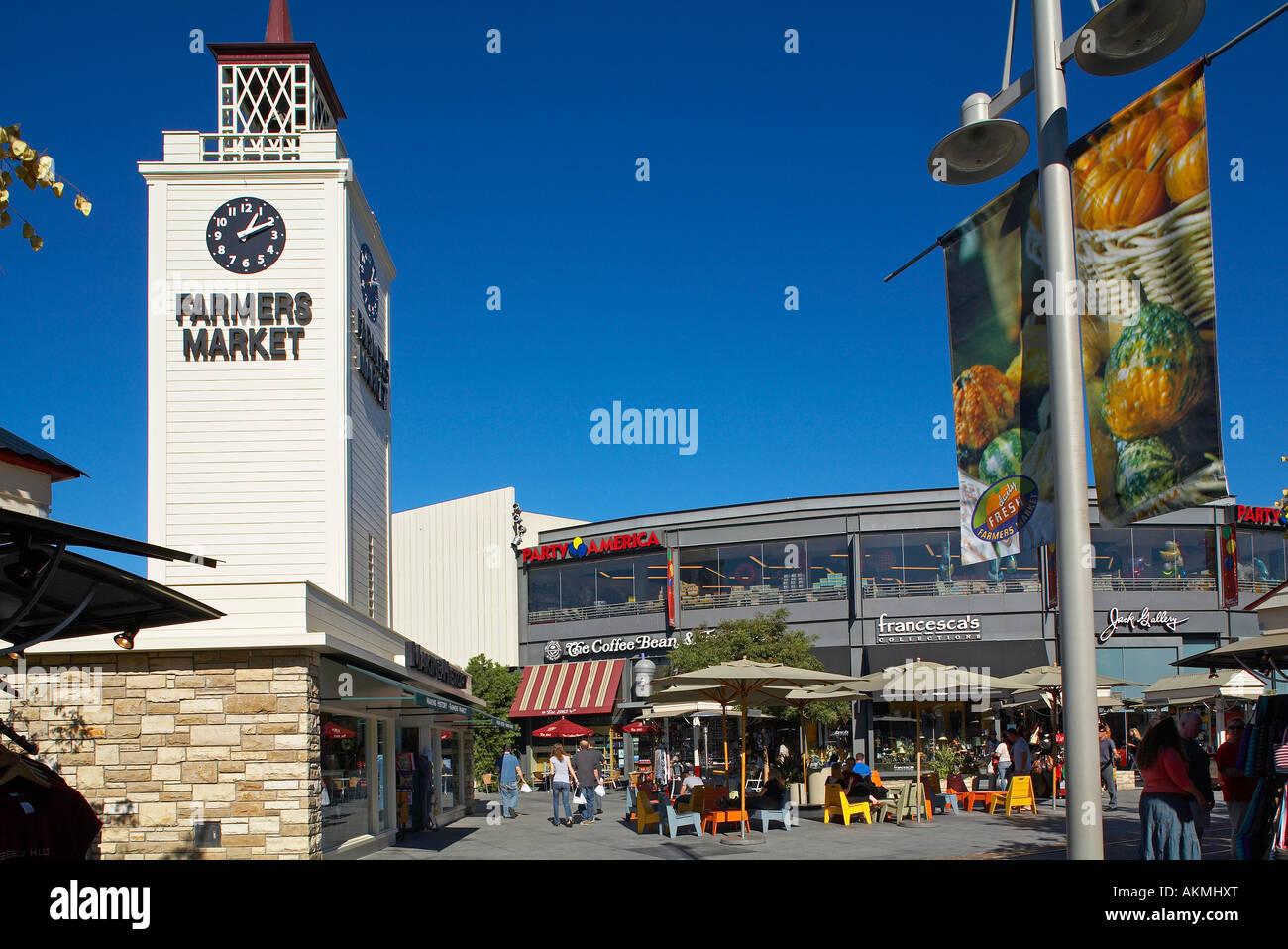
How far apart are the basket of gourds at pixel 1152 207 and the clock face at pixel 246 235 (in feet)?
47.4

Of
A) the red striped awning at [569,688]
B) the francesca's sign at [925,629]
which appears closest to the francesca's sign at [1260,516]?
the francesca's sign at [925,629]

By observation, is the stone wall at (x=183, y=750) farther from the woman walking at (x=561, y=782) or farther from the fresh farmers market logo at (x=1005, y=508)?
the fresh farmers market logo at (x=1005, y=508)

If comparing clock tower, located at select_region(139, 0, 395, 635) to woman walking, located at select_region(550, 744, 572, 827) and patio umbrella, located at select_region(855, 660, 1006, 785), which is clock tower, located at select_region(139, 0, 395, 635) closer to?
woman walking, located at select_region(550, 744, 572, 827)

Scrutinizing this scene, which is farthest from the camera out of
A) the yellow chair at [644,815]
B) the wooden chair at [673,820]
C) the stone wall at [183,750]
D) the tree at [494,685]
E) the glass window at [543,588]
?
the glass window at [543,588]

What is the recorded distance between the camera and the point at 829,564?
41.1m

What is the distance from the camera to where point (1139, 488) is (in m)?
5.81

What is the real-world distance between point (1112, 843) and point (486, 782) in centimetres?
2710

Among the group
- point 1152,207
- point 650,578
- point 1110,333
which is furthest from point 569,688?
point 1152,207

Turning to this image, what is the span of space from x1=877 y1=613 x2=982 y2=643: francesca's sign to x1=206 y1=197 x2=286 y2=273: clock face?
27.8m

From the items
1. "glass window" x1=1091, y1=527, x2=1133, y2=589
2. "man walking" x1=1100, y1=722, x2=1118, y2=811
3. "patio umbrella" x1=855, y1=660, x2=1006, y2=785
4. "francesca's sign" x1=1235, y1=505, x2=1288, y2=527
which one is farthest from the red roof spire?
"francesca's sign" x1=1235, y1=505, x2=1288, y2=527

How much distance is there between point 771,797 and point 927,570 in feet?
81.7

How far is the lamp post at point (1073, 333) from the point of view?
595 cm

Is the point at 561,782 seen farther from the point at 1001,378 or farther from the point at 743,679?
the point at 1001,378
